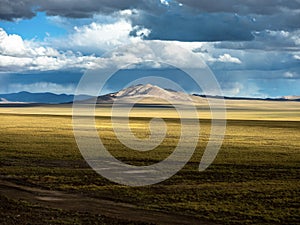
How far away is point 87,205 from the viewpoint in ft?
86.4

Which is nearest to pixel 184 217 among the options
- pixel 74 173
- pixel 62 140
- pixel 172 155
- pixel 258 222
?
pixel 258 222

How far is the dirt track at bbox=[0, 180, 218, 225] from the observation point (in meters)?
23.4

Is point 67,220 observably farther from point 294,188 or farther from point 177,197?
point 294,188

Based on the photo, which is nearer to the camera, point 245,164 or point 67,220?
point 67,220

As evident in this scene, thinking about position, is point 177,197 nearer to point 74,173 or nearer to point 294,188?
point 294,188

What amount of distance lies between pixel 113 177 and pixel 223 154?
18980 millimetres

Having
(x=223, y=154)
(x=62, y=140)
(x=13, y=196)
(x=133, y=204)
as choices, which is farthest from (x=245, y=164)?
(x=62, y=140)

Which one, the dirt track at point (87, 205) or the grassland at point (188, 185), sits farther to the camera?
the grassland at point (188, 185)

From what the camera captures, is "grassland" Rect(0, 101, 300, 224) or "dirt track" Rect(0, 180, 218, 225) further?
"grassland" Rect(0, 101, 300, 224)

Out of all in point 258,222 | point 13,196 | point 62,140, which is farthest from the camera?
point 62,140

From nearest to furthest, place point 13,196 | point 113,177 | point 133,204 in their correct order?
point 133,204, point 13,196, point 113,177

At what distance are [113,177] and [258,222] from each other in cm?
1564

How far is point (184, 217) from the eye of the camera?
23781 millimetres

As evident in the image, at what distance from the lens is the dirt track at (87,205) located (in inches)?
922
